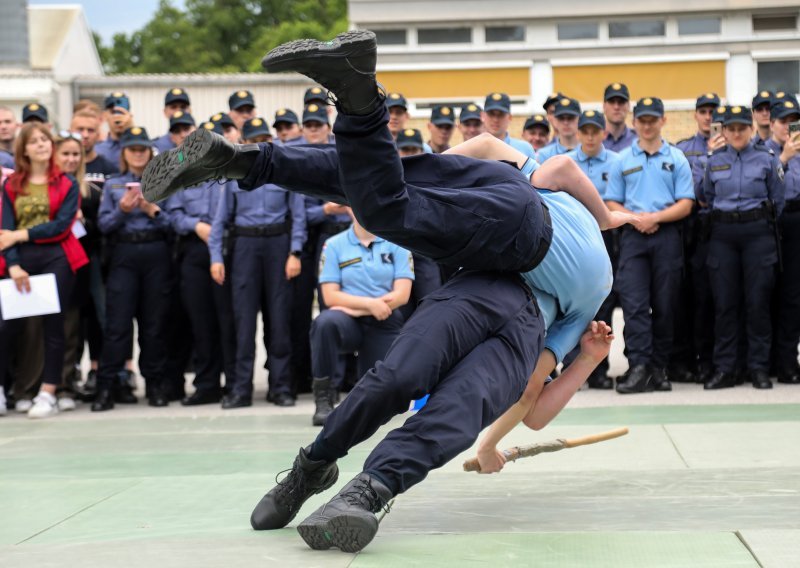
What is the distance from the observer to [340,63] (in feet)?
12.6

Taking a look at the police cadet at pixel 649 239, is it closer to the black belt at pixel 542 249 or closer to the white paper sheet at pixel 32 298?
the white paper sheet at pixel 32 298

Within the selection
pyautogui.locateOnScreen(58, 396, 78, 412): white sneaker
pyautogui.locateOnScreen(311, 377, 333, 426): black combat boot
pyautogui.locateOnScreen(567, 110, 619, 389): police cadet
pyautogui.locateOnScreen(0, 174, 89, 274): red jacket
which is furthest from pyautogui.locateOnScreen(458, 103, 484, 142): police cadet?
pyautogui.locateOnScreen(58, 396, 78, 412): white sneaker

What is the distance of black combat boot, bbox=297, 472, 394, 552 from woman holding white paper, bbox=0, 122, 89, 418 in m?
5.19

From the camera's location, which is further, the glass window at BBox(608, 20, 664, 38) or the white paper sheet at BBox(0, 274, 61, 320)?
the glass window at BBox(608, 20, 664, 38)

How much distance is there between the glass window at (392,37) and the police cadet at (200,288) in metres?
15.5

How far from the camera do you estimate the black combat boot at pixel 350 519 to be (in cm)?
398

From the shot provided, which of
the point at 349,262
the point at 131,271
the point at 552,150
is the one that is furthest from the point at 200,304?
the point at 552,150

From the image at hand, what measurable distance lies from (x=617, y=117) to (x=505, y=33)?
14969 millimetres

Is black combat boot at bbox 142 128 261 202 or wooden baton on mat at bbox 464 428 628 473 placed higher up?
black combat boot at bbox 142 128 261 202

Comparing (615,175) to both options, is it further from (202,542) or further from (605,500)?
(202,542)

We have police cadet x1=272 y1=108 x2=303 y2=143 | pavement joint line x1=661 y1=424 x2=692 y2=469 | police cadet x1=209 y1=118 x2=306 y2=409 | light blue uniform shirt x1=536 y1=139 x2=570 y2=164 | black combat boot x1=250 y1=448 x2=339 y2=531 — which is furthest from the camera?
light blue uniform shirt x1=536 y1=139 x2=570 y2=164

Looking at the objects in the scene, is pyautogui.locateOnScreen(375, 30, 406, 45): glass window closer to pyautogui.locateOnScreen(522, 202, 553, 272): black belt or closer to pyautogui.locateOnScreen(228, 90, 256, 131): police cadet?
pyautogui.locateOnScreen(228, 90, 256, 131): police cadet

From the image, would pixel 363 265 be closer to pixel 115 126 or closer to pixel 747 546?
pixel 115 126

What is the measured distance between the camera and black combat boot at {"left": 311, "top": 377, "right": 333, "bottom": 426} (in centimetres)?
789
